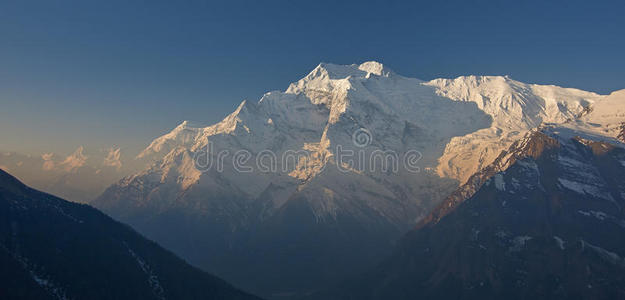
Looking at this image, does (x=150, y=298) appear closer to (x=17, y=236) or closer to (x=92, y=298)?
(x=92, y=298)

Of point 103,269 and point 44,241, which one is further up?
point 44,241

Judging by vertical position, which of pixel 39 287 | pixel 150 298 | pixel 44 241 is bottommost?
pixel 150 298

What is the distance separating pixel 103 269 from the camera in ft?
656

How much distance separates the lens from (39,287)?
172m

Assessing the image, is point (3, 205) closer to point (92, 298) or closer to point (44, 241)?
point (44, 241)

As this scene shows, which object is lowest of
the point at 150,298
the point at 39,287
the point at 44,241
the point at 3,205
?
the point at 150,298

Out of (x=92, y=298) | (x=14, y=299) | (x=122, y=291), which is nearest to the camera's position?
(x=14, y=299)

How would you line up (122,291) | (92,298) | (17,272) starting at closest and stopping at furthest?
1. (17,272)
2. (92,298)
3. (122,291)

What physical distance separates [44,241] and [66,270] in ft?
55.0

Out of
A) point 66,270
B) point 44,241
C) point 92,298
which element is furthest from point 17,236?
point 92,298

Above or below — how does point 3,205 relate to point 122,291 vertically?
above

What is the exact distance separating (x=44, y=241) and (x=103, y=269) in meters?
22.9

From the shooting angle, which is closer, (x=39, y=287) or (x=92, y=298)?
(x=39, y=287)

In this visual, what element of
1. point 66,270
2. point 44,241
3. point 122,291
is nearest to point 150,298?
point 122,291
